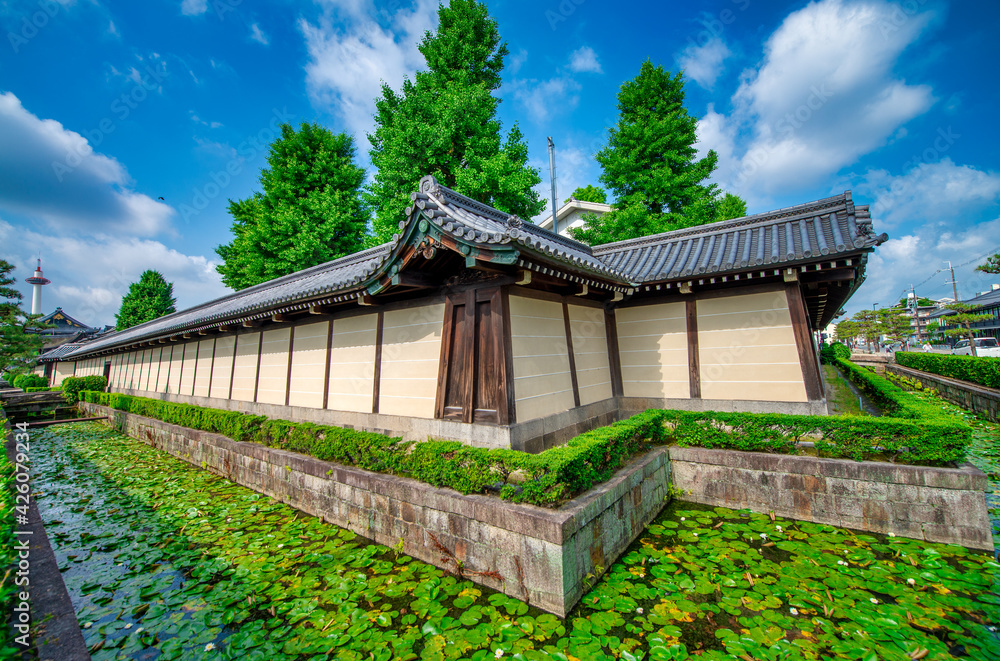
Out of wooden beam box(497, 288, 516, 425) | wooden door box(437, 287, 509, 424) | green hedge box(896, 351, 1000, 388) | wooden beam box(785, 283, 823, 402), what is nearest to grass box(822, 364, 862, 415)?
wooden beam box(785, 283, 823, 402)

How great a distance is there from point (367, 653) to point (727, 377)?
26.3ft

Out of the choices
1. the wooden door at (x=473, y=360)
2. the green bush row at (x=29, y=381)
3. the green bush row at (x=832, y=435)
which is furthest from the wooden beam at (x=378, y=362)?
the green bush row at (x=29, y=381)

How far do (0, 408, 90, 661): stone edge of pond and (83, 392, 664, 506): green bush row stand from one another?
3416 millimetres

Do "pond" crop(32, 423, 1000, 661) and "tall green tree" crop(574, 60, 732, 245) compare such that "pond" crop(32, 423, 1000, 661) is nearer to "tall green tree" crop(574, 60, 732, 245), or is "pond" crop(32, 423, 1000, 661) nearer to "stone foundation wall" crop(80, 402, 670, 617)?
"stone foundation wall" crop(80, 402, 670, 617)

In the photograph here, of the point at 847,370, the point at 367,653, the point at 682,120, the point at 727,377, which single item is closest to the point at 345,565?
the point at 367,653

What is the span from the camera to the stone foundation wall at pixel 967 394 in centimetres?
1195

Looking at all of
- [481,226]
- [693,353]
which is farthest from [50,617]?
[693,353]

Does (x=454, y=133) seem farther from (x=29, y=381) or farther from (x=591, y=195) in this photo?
(x=29, y=381)

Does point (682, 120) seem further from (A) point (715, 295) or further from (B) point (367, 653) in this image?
(B) point (367, 653)

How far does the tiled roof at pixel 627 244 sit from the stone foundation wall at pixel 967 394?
9853 mm

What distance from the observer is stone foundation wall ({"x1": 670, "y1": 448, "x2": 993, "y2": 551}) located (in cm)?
514

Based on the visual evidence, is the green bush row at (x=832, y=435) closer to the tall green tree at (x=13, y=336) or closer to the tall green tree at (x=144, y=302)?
the tall green tree at (x=13, y=336)

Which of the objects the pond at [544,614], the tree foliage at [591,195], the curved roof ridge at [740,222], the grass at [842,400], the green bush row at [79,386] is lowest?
the pond at [544,614]

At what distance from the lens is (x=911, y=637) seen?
3.62 metres
